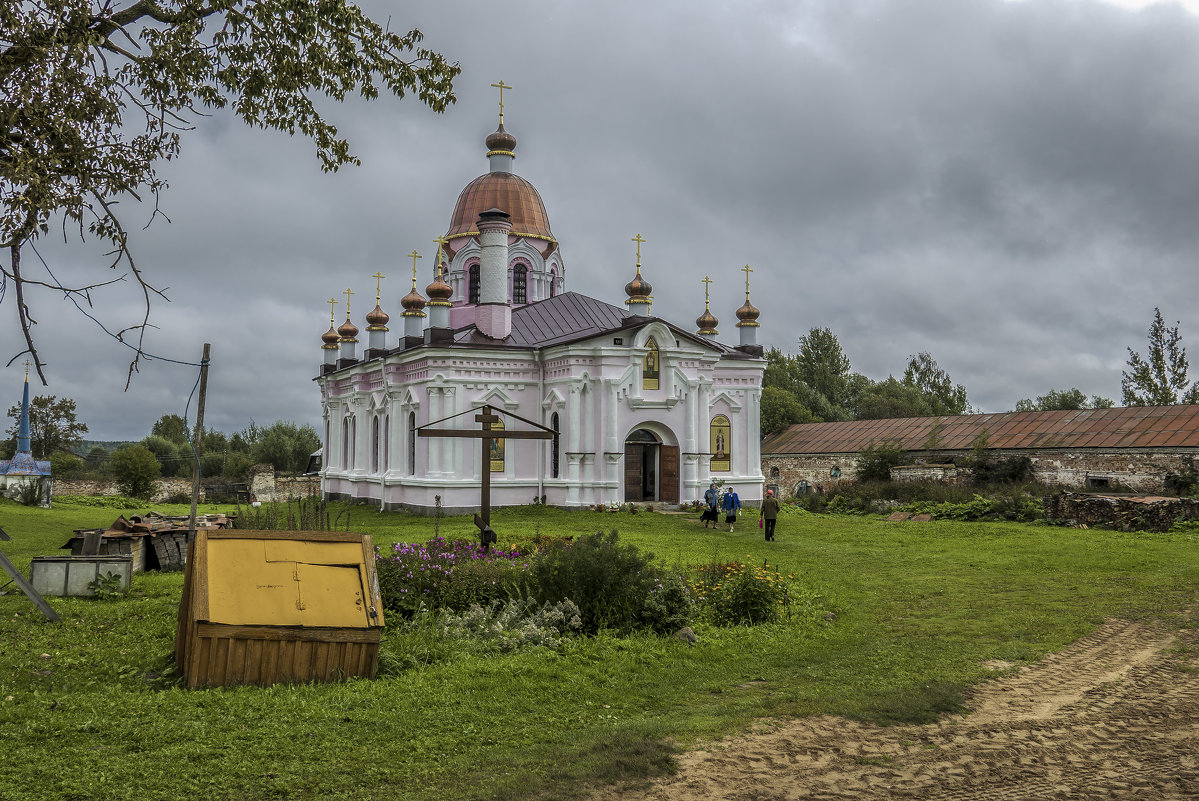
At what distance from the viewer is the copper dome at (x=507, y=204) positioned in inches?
1321

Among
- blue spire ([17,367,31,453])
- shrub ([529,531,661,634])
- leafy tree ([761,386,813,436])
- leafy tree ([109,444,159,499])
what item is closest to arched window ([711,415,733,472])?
leafy tree ([761,386,813,436])

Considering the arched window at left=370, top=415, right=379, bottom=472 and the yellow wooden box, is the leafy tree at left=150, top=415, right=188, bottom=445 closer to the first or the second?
the arched window at left=370, top=415, right=379, bottom=472

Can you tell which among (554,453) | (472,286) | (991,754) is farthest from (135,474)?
(991,754)

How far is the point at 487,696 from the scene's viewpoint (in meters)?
7.41

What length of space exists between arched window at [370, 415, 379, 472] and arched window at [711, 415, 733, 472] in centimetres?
1100

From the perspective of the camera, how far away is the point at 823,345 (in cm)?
6200

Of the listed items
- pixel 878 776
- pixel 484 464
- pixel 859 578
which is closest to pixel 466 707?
pixel 878 776

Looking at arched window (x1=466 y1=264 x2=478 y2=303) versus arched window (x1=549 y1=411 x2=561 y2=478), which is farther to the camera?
arched window (x1=466 y1=264 x2=478 y2=303)

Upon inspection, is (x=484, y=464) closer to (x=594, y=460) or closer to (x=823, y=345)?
(x=594, y=460)

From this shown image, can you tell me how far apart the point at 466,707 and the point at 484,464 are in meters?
8.01

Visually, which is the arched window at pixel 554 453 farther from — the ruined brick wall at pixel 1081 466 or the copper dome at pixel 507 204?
the ruined brick wall at pixel 1081 466

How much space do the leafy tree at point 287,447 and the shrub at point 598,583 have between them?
A: 50.1 metres

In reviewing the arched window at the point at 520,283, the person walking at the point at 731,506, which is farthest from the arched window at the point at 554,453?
the arched window at the point at 520,283

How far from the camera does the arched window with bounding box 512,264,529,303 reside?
111ft
